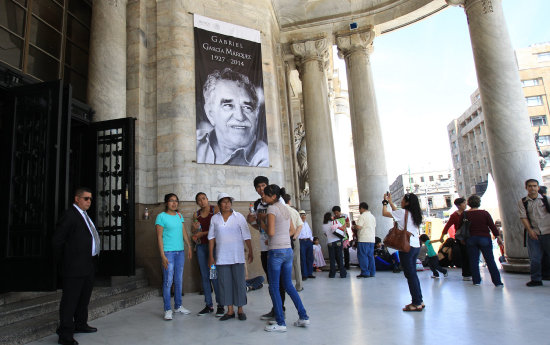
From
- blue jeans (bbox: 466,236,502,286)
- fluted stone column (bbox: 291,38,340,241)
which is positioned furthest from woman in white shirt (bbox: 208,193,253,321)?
fluted stone column (bbox: 291,38,340,241)

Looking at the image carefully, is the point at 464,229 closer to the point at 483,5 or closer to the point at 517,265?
the point at 517,265

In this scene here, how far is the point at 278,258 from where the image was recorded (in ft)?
14.0

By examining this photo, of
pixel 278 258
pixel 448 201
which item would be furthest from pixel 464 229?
pixel 448 201

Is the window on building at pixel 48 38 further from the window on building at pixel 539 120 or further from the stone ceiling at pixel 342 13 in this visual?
the window on building at pixel 539 120

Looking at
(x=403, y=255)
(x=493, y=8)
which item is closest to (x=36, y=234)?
Answer: (x=403, y=255)

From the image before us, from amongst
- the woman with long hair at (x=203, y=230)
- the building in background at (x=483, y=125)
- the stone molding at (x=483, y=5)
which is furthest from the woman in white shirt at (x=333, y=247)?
the building in background at (x=483, y=125)

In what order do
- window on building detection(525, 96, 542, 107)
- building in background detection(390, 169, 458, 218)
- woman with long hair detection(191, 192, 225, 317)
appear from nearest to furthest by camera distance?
woman with long hair detection(191, 192, 225, 317), window on building detection(525, 96, 542, 107), building in background detection(390, 169, 458, 218)

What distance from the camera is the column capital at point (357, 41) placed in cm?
1330

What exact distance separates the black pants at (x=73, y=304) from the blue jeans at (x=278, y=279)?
2070 millimetres

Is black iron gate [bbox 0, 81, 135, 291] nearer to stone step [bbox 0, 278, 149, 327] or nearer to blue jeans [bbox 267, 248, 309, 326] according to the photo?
stone step [bbox 0, 278, 149, 327]

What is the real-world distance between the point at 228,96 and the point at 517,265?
7.39 meters

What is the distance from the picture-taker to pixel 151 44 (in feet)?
28.4

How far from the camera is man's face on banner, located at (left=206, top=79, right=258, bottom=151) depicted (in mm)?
8570

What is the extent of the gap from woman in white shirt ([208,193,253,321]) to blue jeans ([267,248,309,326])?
0.67 meters
